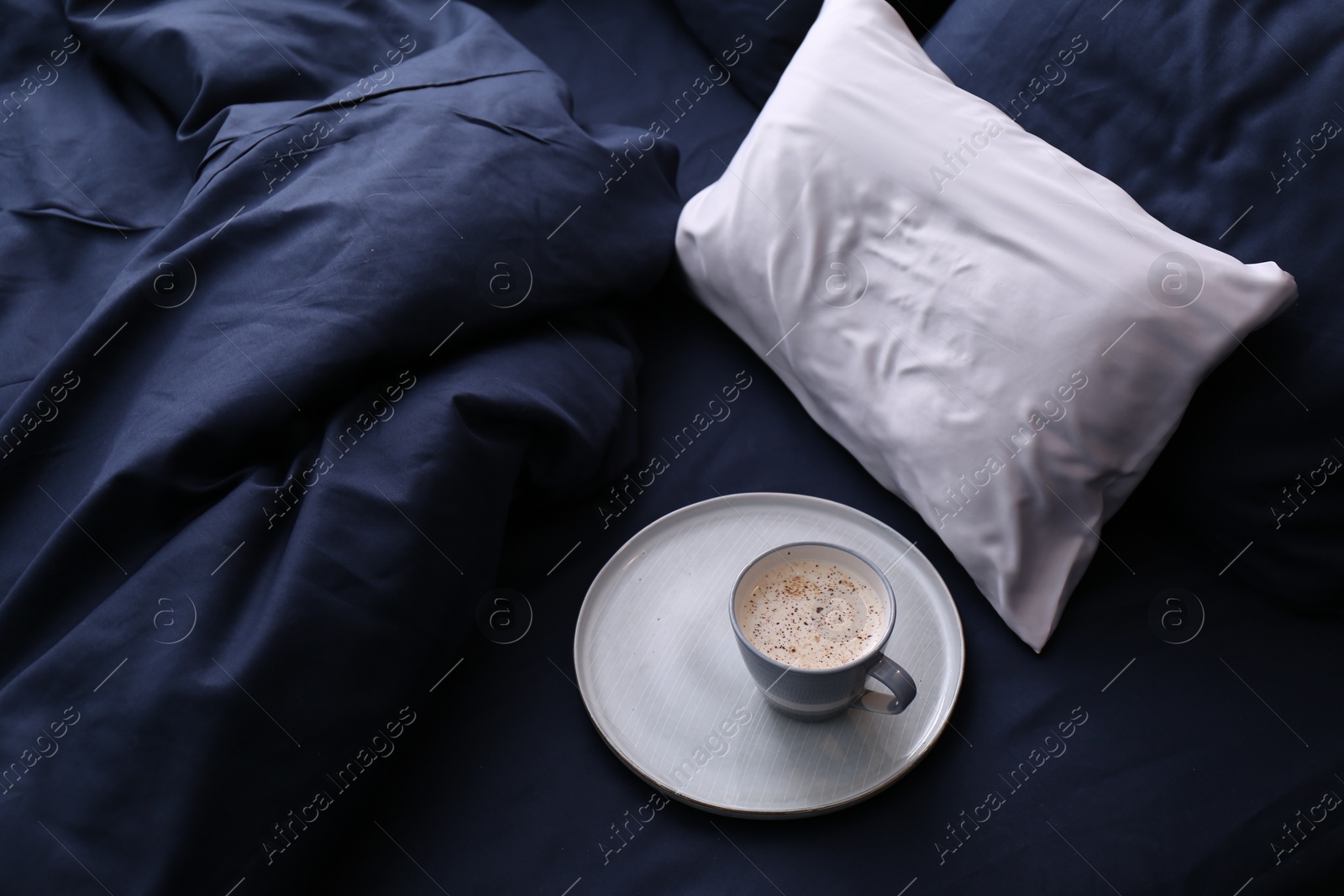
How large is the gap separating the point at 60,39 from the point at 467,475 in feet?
3.29

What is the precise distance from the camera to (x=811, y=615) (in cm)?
69

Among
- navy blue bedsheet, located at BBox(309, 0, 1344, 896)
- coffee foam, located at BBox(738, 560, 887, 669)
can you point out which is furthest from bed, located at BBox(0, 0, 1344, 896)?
coffee foam, located at BBox(738, 560, 887, 669)

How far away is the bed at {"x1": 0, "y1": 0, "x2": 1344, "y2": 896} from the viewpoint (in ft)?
2.16

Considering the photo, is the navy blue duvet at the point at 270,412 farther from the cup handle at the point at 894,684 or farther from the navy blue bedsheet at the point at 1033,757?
the cup handle at the point at 894,684

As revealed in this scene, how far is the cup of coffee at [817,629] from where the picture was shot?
0.66 m

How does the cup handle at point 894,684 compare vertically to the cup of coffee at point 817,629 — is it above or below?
below

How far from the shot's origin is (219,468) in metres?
0.77

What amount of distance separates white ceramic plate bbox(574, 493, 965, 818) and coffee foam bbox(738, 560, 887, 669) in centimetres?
8

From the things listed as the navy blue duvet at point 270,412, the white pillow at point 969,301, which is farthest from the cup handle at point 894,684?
the navy blue duvet at point 270,412

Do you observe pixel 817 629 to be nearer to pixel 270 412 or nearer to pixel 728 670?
pixel 728 670

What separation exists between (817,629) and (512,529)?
1.09 ft

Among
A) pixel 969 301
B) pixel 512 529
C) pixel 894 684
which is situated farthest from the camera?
pixel 512 529

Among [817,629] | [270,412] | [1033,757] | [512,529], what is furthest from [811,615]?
[270,412]

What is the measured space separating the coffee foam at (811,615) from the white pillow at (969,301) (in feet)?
0.49
